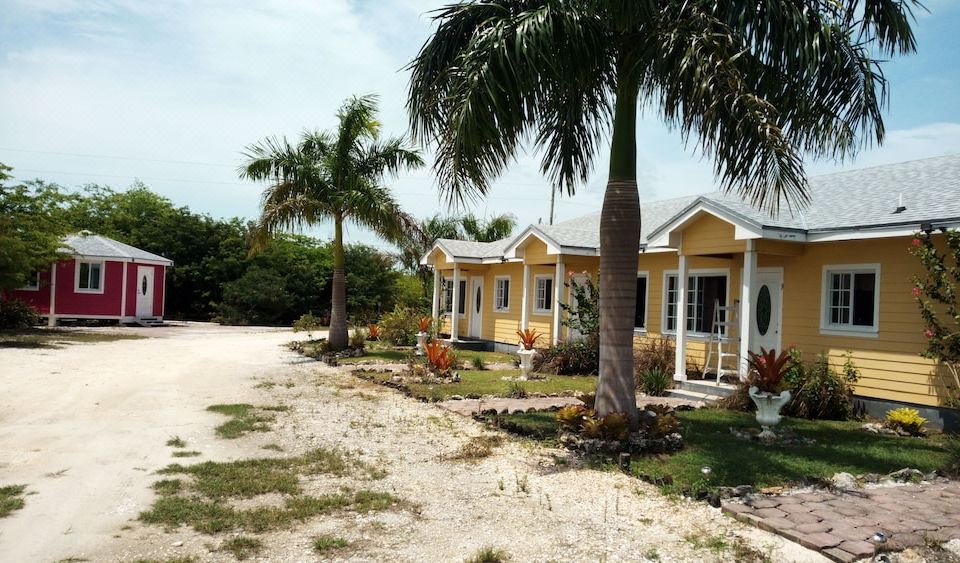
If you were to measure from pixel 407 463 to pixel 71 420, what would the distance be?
5.06 meters

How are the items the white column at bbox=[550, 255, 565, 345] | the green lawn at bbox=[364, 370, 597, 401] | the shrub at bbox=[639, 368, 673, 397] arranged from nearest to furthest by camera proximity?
1. the green lawn at bbox=[364, 370, 597, 401]
2. the shrub at bbox=[639, 368, 673, 397]
3. the white column at bbox=[550, 255, 565, 345]

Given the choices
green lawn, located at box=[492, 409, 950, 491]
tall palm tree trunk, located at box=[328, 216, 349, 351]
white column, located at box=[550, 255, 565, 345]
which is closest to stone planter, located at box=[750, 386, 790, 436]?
green lawn, located at box=[492, 409, 950, 491]

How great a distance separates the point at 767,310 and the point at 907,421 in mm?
3758

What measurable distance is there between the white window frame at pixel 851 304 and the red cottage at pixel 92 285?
27.0m

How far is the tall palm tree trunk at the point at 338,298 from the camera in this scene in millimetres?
18906

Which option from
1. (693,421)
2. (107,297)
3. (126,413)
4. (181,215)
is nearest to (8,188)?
(107,297)

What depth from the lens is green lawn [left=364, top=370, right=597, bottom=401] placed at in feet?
40.0

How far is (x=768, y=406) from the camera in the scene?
8703 mm

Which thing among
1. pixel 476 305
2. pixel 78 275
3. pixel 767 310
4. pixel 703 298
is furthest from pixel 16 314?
pixel 767 310

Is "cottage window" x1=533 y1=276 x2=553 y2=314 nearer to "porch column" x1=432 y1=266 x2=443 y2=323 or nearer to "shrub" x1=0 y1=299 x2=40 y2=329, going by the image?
"porch column" x1=432 y1=266 x2=443 y2=323

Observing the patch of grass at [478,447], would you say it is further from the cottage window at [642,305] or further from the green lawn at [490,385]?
the cottage window at [642,305]

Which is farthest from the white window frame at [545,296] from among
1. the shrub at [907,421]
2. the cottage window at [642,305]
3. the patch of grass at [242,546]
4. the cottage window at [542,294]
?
the patch of grass at [242,546]

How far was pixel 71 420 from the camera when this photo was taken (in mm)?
9125

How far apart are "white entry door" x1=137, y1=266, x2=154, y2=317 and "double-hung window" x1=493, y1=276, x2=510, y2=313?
17.6 m
